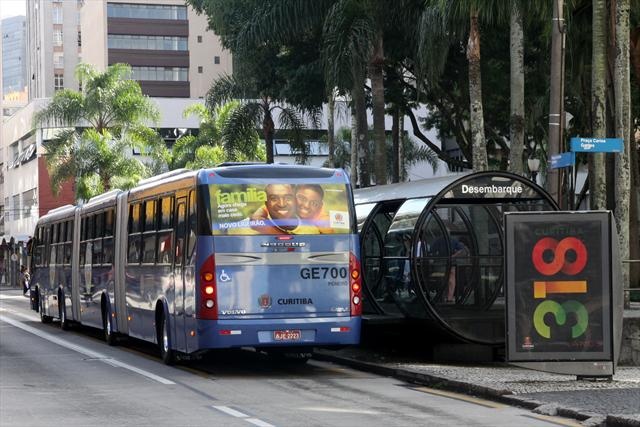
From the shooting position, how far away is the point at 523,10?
24.0 m

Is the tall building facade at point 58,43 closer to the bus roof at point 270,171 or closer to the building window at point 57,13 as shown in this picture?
the building window at point 57,13

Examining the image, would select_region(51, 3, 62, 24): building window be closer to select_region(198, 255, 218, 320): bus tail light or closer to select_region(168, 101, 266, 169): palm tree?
select_region(168, 101, 266, 169): palm tree

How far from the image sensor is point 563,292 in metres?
16.2

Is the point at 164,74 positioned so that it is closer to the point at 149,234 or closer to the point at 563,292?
the point at 149,234

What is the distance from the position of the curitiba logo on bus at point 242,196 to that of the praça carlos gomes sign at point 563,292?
12.8 ft

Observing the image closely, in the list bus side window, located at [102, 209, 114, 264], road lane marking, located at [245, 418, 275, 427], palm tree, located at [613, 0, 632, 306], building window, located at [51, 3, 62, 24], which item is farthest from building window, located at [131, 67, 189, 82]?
road lane marking, located at [245, 418, 275, 427]

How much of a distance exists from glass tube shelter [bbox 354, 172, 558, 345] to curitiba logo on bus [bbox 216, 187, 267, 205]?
8.02 ft

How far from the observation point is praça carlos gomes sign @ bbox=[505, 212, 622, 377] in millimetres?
16109

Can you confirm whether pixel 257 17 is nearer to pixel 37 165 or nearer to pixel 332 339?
pixel 332 339

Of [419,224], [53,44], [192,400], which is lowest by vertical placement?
[192,400]

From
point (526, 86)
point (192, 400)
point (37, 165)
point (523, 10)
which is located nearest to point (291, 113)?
point (526, 86)

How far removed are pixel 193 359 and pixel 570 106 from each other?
2455 cm

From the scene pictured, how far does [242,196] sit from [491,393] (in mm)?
5014

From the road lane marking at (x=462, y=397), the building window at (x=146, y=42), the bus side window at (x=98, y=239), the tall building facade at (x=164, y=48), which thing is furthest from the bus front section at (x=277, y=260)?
the building window at (x=146, y=42)
